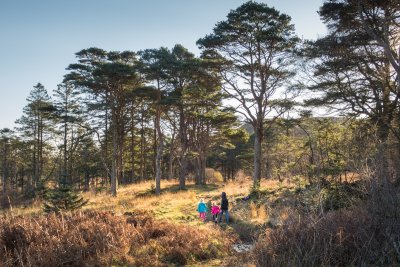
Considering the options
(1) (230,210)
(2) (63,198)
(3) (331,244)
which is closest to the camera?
(3) (331,244)

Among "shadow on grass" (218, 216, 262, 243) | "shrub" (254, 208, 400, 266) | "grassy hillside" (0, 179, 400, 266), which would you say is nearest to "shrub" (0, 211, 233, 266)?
"grassy hillside" (0, 179, 400, 266)

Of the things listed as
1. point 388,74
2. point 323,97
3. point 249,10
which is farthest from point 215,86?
point 388,74

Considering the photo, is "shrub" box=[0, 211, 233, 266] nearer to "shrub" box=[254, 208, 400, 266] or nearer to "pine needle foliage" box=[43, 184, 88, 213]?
"shrub" box=[254, 208, 400, 266]

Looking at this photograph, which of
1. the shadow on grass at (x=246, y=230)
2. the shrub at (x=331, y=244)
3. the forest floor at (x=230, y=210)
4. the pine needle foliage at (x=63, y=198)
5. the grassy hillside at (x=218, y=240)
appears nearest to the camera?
the shrub at (x=331, y=244)

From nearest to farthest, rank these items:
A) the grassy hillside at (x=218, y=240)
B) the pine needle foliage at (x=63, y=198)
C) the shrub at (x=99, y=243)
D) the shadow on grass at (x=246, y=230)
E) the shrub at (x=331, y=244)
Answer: the shrub at (x=331, y=244) < the grassy hillside at (x=218, y=240) < the shrub at (x=99, y=243) < the shadow on grass at (x=246, y=230) < the pine needle foliage at (x=63, y=198)

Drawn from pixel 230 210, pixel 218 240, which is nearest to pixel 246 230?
pixel 218 240

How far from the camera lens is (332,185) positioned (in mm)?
13305

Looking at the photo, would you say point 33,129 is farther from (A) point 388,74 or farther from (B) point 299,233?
(B) point 299,233

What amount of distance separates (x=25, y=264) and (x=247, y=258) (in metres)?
4.62

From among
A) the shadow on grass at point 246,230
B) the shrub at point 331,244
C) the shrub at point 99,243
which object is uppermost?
the shrub at point 331,244

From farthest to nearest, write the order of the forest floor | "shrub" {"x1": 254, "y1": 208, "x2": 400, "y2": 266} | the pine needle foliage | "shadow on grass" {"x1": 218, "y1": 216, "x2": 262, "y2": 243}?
the pine needle foliage < the forest floor < "shadow on grass" {"x1": 218, "y1": 216, "x2": 262, "y2": 243} < "shrub" {"x1": 254, "y1": 208, "x2": 400, "y2": 266}

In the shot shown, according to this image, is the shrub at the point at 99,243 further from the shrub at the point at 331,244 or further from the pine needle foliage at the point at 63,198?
the pine needle foliage at the point at 63,198

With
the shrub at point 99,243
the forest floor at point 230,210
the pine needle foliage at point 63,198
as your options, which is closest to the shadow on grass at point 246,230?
the forest floor at point 230,210

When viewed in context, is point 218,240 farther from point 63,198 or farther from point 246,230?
point 63,198
